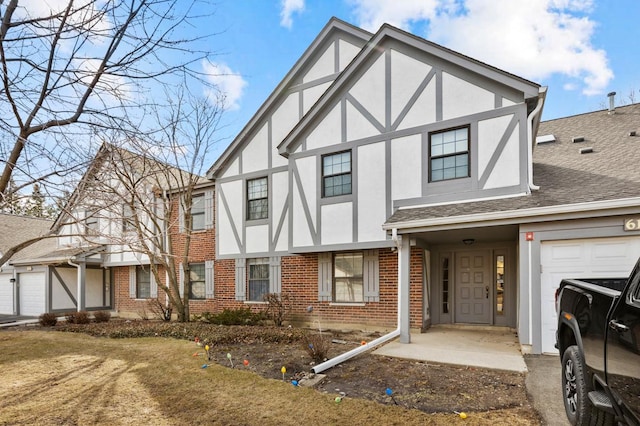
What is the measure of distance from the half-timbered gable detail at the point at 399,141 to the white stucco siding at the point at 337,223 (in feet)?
0.09

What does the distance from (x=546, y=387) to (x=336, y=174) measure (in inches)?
268

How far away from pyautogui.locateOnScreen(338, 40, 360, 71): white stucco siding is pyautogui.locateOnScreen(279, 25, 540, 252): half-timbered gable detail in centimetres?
171

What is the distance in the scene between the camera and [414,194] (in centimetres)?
902

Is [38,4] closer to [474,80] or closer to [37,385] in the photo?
[37,385]

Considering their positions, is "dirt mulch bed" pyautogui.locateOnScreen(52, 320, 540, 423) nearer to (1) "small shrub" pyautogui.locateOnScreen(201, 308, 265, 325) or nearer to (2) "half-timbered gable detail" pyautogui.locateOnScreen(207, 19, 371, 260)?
(1) "small shrub" pyautogui.locateOnScreen(201, 308, 265, 325)

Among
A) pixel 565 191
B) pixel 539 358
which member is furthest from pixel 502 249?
→ pixel 539 358

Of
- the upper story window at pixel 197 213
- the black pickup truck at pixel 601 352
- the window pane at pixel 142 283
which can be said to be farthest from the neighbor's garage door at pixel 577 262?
the window pane at pixel 142 283

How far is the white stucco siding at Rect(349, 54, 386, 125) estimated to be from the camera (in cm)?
972

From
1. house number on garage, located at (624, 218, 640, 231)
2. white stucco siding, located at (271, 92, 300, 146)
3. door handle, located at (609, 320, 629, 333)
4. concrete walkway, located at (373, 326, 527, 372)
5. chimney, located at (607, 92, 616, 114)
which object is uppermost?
chimney, located at (607, 92, 616, 114)

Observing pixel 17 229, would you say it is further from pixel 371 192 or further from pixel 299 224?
pixel 371 192

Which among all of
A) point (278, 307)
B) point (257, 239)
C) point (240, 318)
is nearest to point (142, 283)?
point (257, 239)

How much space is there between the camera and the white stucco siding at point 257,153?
12.4 meters

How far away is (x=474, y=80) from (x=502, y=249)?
14.1 feet

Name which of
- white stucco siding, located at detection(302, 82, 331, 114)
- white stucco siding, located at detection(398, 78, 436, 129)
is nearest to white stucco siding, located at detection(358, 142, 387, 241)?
white stucco siding, located at detection(398, 78, 436, 129)
